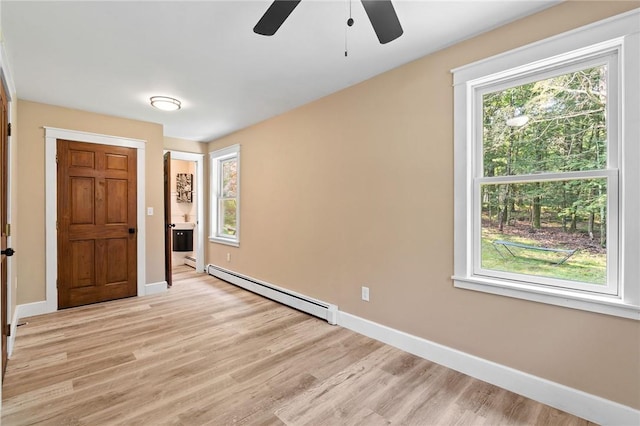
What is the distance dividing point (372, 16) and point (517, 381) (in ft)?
8.04

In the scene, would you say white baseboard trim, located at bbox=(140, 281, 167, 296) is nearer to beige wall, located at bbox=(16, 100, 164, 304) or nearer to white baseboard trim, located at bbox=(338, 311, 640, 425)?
beige wall, located at bbox=(16, 100, 164, 304)

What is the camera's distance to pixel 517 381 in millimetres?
2033

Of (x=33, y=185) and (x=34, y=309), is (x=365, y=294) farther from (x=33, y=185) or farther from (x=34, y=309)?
(x=33, y=185)

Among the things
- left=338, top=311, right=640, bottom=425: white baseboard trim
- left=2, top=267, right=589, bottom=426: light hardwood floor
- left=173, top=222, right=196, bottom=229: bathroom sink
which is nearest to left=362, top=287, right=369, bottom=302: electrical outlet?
left=338, top=311, right=640, bottom=425: white baseboard trim

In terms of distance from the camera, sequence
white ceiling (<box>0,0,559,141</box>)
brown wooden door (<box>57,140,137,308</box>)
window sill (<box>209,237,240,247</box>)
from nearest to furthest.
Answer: white ceiling (<box>0,0,559,141</box>), brown wooden door (<box>57,140,137,308</box>), window sill (<box>209,237,240,247</box>)

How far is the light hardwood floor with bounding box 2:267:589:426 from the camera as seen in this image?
183 cm

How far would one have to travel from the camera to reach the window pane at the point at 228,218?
5.32 meters

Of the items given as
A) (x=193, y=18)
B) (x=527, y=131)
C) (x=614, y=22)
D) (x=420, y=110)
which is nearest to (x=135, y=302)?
(x=193, y=18)

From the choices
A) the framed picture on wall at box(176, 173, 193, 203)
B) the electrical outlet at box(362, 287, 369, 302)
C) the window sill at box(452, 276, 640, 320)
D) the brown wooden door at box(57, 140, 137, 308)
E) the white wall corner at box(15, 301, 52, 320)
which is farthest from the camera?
the framed picture on wall at box(176, 173, 193, 203)

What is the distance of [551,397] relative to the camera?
1.90 m

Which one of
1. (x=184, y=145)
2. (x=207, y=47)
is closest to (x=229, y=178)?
(x=184, y=145)

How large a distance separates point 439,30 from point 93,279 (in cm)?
476

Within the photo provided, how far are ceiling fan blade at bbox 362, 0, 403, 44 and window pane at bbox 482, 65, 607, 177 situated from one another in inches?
44.9

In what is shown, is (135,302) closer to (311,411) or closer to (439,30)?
(311,411)
